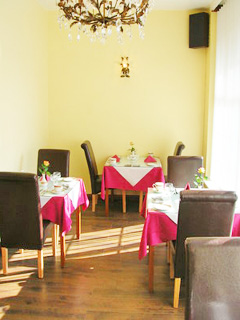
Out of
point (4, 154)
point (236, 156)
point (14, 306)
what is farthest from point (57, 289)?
point (236, 156)

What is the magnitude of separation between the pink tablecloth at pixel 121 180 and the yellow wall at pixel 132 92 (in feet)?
2.78

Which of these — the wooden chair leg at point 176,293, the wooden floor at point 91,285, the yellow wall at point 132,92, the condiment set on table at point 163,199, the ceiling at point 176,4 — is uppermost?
the ceiling at point 176,4

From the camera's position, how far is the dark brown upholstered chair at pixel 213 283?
5.51 ft

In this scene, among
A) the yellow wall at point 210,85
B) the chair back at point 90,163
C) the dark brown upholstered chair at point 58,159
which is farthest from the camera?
the yellow wall at point 210,85

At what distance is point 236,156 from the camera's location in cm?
414

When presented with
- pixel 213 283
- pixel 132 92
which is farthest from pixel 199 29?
pixel 213 283

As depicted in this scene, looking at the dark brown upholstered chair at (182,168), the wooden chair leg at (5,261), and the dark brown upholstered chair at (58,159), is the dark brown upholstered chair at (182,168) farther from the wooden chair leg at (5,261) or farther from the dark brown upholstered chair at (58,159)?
the wooden chair leg at (5,261)

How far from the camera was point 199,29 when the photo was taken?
5.51 metres

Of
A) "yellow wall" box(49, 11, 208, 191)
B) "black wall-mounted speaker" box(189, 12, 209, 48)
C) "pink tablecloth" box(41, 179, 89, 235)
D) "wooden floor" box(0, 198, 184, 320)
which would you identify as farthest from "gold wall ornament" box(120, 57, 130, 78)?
"pink tablecloth" box(41, 179, 89, 235)

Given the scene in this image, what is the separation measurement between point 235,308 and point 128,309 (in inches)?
56.1

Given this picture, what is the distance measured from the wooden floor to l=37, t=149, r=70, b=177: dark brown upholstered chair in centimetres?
87

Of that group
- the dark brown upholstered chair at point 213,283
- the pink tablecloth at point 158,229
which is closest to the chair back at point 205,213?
the pink tablecloth at point 158,229

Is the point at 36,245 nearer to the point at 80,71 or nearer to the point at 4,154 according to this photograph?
the point at 4,154
